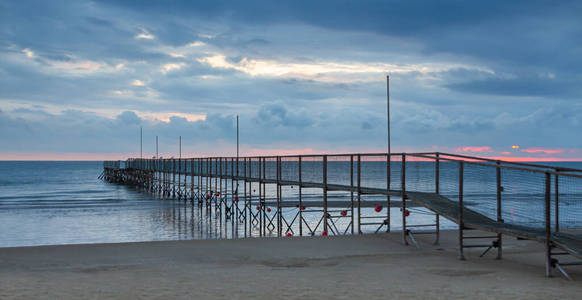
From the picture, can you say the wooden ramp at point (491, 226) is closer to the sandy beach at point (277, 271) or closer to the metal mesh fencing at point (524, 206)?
the metal mesh fencing at point (524, 206)

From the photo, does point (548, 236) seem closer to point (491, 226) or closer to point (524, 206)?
point (491, 226)

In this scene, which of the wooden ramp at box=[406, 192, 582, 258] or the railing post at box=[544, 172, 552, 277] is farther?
the wooden ramp at box=[406, 192, 582, 258]

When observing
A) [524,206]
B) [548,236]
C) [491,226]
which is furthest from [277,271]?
[524,206]

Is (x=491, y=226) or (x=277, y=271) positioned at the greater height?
(x=491, y=226)

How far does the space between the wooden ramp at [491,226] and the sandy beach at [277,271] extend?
53 cm

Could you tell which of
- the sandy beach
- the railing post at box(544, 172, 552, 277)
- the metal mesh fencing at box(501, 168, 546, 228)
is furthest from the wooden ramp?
the sandy beach

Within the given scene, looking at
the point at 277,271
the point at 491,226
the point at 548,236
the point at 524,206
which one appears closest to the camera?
the point at 548,236

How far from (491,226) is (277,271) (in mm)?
4253

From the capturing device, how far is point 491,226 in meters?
10.2

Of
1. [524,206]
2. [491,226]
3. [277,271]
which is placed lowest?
[524,206]

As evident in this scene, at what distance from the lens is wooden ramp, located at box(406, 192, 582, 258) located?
8734 millimetres

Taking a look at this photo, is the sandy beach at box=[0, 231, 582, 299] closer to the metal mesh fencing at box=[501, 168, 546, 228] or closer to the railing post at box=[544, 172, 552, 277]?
the railing post at box=[544, 172, 552, 277]

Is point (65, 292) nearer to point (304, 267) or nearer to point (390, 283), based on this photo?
point (304, 267)

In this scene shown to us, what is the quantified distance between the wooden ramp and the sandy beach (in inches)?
20.9
